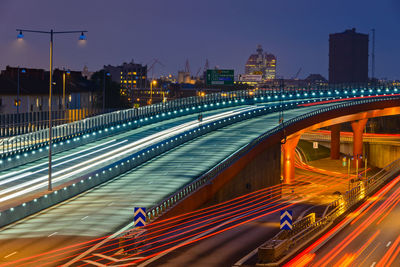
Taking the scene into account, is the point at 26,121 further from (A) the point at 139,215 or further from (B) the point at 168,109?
(A) the point at 139,215

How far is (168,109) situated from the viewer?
87250mm

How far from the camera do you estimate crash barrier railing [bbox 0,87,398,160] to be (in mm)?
64125

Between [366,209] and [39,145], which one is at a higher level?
[39,145]

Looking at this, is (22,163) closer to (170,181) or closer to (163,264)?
(170,181)

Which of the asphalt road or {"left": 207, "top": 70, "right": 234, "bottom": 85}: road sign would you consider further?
{"left": 207, "top": 70, "right": 234, "bottom": 85}: road sign

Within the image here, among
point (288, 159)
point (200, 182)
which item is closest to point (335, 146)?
point (288, 159)

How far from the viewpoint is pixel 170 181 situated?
53.1 m

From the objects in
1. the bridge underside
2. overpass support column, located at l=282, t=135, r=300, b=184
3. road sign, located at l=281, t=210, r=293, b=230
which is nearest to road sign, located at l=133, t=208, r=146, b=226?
road sign, located at l=281, t=210, r=293, b=230

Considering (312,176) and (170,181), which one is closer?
(170,181)

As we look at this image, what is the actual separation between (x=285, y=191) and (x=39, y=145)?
34665 millimetres

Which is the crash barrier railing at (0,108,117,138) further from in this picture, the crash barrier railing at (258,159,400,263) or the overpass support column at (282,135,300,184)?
the crash barrier railing at (258,159,400,263)

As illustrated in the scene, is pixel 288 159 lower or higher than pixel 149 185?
lower

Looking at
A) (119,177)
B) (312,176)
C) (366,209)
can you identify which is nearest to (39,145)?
(119,177)

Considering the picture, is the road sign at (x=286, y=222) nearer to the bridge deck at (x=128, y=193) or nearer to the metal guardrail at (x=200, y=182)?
the metal guardrail at (x=200, y=182)
